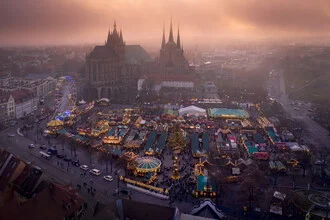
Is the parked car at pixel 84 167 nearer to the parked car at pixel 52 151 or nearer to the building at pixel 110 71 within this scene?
the parked car at pixel 52 151

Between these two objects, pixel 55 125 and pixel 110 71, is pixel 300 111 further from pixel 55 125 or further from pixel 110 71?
pixel 55 125

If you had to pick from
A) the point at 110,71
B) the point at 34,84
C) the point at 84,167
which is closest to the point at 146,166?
the point at 84,167

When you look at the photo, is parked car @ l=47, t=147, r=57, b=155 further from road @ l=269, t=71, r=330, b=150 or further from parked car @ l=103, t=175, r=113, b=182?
road @ l=269, t=71, r=330, b=150

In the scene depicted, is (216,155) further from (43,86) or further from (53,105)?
(43,86)

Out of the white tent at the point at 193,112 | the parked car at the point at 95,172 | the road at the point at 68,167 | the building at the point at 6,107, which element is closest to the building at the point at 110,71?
the building at the point at 6,107

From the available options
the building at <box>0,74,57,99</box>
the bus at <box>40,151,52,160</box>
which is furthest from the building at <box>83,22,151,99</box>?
the bus at <box>40,151,52,160</box>

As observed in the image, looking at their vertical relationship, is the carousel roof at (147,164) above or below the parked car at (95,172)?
above
